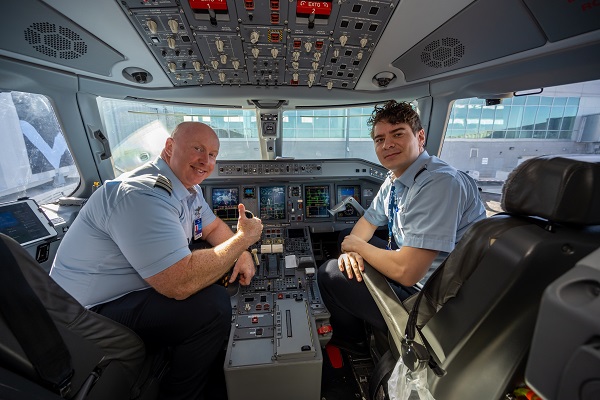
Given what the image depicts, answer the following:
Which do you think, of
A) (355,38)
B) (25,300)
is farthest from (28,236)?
(355,38)

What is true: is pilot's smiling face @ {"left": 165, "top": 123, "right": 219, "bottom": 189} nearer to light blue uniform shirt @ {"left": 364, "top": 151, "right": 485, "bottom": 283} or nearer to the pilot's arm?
the pilot's arm

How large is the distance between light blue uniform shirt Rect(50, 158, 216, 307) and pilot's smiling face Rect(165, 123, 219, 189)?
242 millimetres

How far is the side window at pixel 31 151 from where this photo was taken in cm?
197

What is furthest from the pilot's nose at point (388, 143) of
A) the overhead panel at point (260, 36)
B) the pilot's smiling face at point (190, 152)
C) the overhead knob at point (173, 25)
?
the overhead knob at point (173, 25)

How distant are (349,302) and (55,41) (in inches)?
95.7

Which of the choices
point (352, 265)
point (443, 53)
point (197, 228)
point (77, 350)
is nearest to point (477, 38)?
point (443, 53)

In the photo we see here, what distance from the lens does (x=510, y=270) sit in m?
0.64

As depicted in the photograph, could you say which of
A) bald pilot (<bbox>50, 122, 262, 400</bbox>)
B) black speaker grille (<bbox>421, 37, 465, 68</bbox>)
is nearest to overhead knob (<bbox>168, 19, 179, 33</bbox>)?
bald pilot (<bbox>50, 122, 262, 400</bbox>)

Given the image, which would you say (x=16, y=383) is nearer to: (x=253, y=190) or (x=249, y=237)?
(x=249, y=237)

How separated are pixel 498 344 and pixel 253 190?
7.77ft

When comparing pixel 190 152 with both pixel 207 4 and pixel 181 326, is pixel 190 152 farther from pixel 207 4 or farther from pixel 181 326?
pixel 181 326

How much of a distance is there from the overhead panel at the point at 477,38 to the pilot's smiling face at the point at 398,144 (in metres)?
0.62

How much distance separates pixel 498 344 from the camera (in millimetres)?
716

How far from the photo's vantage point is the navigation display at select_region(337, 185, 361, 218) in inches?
114
